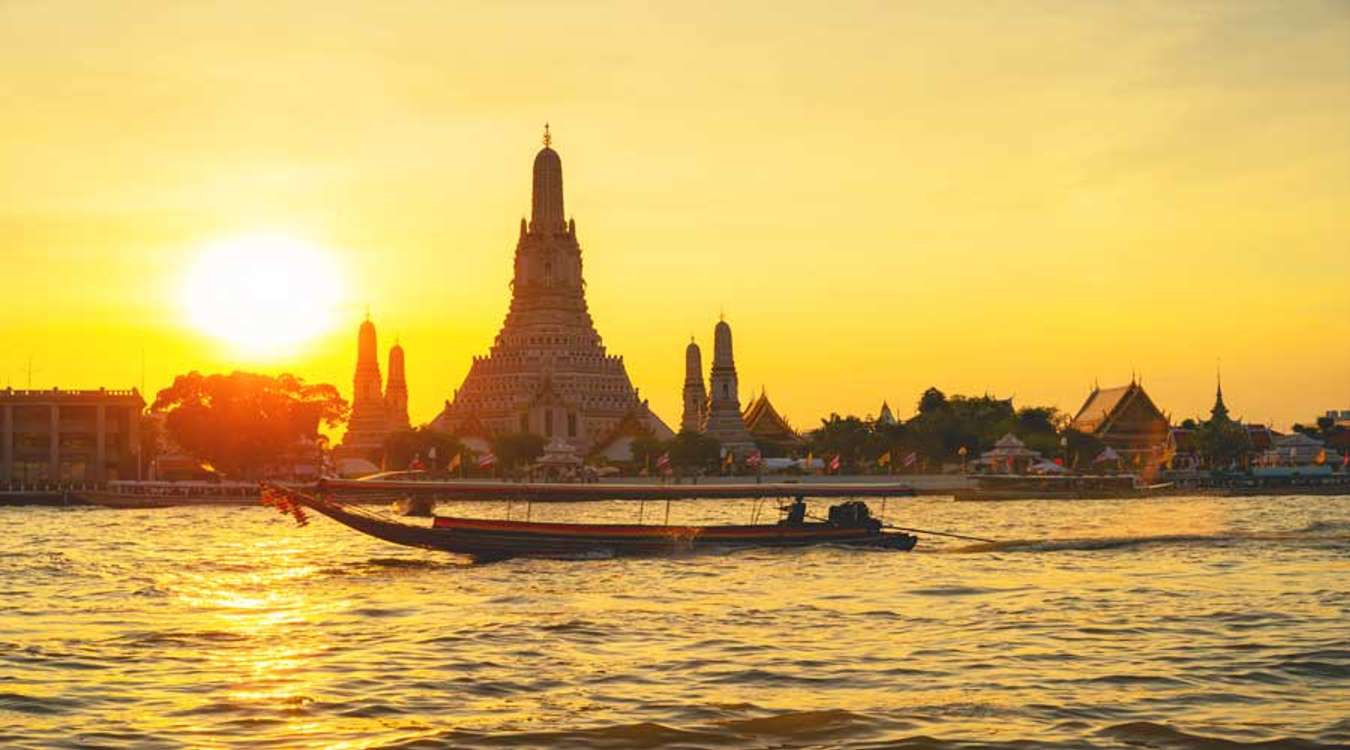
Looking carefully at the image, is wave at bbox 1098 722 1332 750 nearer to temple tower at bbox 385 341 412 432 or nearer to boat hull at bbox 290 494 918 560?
boat hull at bbox 290 494 918 560

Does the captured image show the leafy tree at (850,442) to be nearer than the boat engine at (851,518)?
No

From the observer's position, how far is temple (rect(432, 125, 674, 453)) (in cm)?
14275

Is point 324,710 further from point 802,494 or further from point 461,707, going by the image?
point 802,494

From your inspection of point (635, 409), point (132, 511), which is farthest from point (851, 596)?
point (635, 409)

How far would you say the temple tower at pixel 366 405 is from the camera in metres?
148

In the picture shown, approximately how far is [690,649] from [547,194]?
12185 centimetres

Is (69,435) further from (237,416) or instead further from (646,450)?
(646,450)

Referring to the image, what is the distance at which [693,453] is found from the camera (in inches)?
4993

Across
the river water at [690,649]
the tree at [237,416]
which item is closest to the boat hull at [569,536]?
the river water at [690,649]

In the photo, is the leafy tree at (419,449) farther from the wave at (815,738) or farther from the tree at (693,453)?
the wave at (815,738)

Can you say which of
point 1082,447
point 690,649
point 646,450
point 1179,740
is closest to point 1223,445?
point 1082,447

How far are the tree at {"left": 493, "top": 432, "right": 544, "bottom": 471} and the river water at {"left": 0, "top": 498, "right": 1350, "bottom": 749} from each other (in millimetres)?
80520

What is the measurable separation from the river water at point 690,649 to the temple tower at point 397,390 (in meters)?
110

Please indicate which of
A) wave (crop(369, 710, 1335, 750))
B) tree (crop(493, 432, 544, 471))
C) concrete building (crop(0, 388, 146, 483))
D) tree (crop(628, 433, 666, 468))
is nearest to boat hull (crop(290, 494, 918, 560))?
wave (crop(369, 710, 1335, 750))
